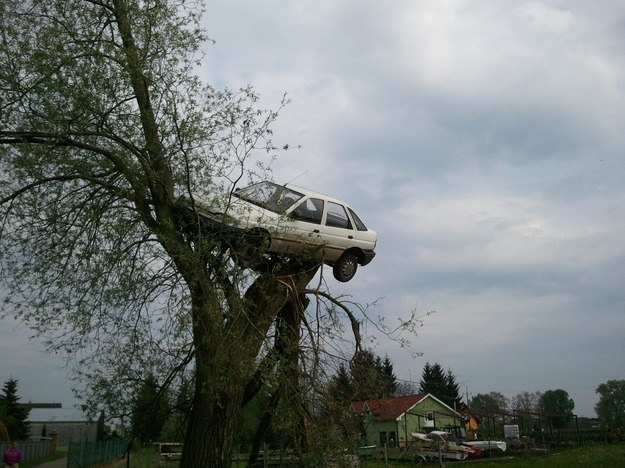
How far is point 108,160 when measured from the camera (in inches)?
427

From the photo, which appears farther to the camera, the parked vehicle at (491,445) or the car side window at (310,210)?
the parked vehicle at (491,445)

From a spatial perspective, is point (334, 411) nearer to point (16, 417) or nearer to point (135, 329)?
point (135, 329)

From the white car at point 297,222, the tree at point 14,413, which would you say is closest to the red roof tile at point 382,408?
the white car at point 297,222

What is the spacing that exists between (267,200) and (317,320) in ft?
7.48

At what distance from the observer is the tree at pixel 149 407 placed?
11398mm

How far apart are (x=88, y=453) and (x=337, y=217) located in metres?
14.8

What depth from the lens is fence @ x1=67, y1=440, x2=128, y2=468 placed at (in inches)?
789

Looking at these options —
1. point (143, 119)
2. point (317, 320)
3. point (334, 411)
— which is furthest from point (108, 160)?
point (334, 411)

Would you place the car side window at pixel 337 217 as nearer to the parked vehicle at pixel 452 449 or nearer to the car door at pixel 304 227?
the car door at pixel 304 227

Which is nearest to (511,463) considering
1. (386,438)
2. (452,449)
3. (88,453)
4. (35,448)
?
(452,449)

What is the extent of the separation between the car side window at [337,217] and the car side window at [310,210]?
0.29 meters

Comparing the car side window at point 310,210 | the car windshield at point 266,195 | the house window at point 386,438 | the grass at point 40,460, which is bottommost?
the grass at point 40,460

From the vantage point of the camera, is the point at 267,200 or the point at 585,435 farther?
the point at 585,435

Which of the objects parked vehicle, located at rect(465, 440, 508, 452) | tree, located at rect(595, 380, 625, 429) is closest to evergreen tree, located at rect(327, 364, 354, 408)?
parked vehicle, located at rect(465, 440, 508, 452)
